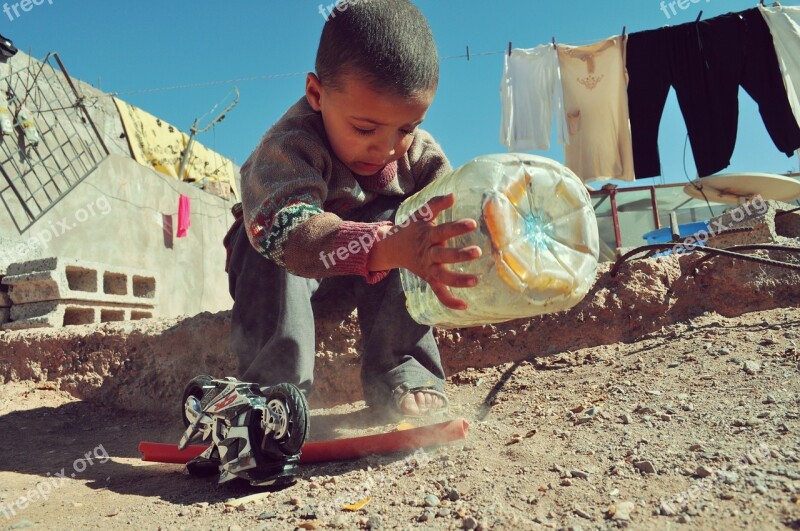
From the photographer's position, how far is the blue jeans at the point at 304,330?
159 cm

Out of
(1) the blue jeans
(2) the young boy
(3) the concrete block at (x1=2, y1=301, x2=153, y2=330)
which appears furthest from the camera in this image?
(3) the concrete block at (x1=2, y1=301, x2=153, y2=330)

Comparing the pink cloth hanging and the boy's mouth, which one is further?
the pink cloth hanging

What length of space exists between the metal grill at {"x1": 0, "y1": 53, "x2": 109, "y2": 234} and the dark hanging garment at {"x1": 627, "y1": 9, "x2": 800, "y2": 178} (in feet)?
23.1

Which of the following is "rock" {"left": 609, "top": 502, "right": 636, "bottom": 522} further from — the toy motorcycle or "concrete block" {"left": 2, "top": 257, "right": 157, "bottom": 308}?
"concrete block" {"left": 2, "top": 257, "right": 157, "bottom": 308}

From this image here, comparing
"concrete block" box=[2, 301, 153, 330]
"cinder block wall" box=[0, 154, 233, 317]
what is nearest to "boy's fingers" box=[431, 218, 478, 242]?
"concrete block" box=[2, 301, 153, 330]

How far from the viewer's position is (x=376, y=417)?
1771mm

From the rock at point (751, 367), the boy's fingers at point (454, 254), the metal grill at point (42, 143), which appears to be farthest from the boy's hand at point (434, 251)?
the metal grill at point (42, 143)

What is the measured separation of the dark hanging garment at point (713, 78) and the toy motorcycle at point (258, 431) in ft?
17.9

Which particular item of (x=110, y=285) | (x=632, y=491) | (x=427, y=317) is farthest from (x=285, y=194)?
(x=110, y=285)

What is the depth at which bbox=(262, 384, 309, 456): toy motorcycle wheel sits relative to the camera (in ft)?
3.86

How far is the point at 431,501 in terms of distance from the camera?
97 cm

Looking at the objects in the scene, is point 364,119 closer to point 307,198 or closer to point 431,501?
point 307,198

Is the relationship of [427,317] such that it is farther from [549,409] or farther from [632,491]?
[632,491]

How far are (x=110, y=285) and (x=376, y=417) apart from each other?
110 inches
